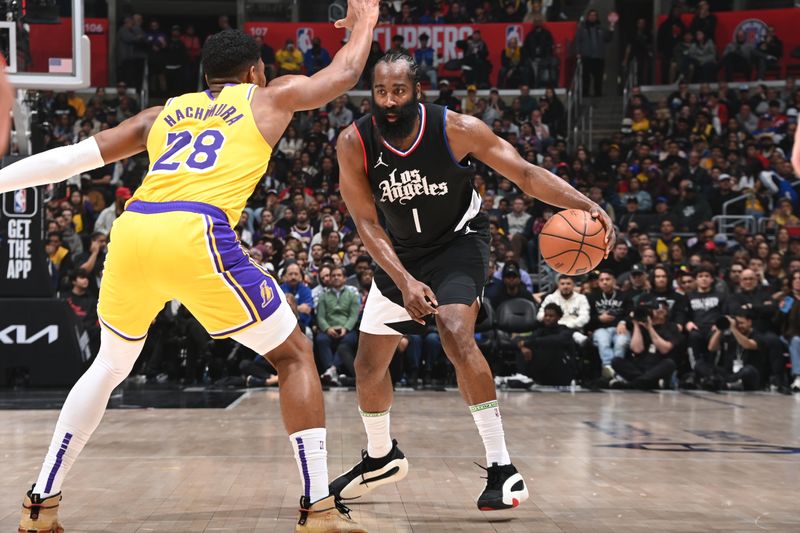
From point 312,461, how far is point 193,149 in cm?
129

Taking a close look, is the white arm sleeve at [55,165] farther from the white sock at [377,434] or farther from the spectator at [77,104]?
the spectator at [77,104]

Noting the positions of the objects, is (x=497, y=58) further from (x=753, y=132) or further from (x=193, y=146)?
(x=193, y=146)

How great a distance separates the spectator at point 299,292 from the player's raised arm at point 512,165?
7236mm

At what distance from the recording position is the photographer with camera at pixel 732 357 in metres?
11.6

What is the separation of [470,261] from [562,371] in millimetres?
7163

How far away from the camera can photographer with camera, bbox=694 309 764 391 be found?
11617 mm

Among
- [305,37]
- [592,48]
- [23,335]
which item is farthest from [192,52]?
[23,335]

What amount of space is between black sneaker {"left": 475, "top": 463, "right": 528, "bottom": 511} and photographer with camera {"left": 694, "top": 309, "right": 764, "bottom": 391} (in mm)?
7823

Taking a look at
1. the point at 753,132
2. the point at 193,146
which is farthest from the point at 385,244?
the point at 753,132

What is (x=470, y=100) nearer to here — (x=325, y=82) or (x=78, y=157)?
(x=325, y=82)

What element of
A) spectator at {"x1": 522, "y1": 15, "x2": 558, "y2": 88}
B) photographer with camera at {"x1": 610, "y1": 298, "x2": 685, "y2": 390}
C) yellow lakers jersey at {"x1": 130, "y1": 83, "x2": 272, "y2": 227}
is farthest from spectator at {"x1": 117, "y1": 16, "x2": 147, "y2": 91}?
yellow lakers jersey at {"x1": 130, "y1": 83, "x2": 272, "y2": 227}

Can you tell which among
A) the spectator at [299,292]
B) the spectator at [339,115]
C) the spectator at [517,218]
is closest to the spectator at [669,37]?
the spectator at [339,115]

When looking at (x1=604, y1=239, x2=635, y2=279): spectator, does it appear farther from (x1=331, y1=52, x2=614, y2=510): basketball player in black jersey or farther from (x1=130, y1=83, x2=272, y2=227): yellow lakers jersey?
(x1=130, y1=83, x2=272, y2=227): yellow lakers jersey

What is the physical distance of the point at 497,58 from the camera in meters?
20.7
